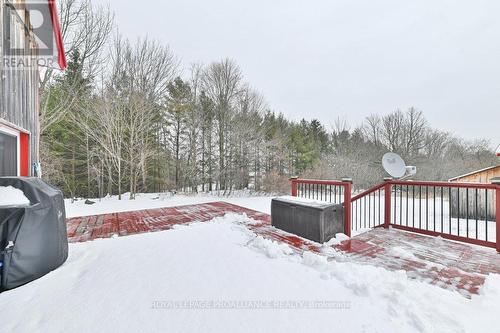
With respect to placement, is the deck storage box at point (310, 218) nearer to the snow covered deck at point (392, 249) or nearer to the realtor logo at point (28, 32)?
the snow covered deck at point (392, 249)

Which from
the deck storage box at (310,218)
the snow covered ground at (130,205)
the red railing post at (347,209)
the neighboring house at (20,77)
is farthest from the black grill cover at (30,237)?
the snow covered ground at (130,205)

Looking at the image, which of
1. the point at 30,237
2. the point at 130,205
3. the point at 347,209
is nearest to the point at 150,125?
the point at 130,205

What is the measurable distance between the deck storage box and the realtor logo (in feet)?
14.5

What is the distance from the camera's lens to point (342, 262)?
7.95ft

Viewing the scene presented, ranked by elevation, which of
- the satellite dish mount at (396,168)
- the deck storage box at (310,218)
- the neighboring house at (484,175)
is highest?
the satellite dish mount at (396,168)

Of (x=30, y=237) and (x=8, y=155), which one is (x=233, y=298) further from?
(x=8, y=155)

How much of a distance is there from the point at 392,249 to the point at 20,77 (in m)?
5.84

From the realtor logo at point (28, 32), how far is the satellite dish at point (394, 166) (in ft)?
23.5

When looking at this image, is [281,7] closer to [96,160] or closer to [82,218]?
[96,160]

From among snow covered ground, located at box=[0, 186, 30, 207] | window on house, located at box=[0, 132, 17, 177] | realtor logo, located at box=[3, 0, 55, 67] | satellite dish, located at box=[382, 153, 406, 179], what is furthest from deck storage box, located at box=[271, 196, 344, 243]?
realtor logo, located at box=[3, 0, 55, 67]

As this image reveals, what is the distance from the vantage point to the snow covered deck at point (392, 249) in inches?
Answer: 85.7

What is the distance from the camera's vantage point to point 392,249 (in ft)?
9.46

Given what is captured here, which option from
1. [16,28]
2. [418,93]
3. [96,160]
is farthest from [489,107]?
[96,160]

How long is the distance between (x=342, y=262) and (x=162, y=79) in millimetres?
10946
